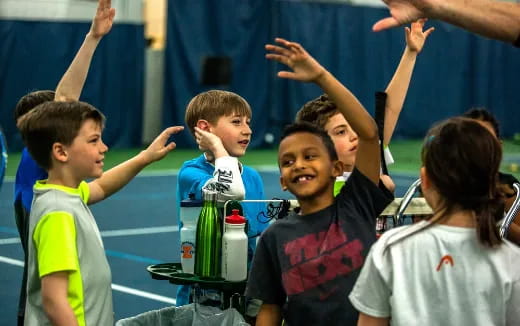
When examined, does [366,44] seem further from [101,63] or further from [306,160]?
[306,160]

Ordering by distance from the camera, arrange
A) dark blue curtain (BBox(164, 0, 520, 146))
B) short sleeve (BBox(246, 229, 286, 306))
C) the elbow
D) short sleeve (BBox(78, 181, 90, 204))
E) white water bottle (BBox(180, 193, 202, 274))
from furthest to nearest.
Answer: dark blue curtain (BBox(164, 0, 520, 146)) → white water bottle (BBox(180, 193, 202, 274)) → short sleeve (BBox(78, 181, 90, 204)) → short sleeve (BBox(246, 229, 286, 306)) → the elbow

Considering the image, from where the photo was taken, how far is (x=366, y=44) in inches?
773

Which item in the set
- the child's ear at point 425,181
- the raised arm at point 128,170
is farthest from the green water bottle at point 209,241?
the child's ear at point 425,181

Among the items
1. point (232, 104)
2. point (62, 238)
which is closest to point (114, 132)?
point (232, 104)

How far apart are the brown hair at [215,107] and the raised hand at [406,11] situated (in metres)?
1.62

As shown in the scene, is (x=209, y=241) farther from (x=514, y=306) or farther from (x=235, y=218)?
(x=514, y=306)

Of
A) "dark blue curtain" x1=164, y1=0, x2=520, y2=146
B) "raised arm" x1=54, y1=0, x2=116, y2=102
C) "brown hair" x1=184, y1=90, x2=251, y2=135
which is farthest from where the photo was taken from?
"dark blue curtain" x1=164, y1=0, x2=520, y2=146

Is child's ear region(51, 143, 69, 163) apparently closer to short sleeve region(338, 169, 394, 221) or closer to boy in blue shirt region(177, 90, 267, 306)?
boy in blue shirt region(177, 90, 267, 306)

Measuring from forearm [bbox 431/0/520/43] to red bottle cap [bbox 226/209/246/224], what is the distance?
1.26 metres

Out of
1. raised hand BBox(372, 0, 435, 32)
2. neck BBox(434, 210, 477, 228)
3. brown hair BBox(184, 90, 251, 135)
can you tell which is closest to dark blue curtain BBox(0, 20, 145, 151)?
brown hair BBox(184, 90, 251, 135)

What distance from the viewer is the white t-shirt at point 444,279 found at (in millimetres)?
2678

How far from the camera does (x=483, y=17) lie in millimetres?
2963

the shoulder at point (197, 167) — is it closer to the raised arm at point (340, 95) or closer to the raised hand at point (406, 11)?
the raised arm at point (340, 95)

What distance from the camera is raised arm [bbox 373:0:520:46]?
295cm
